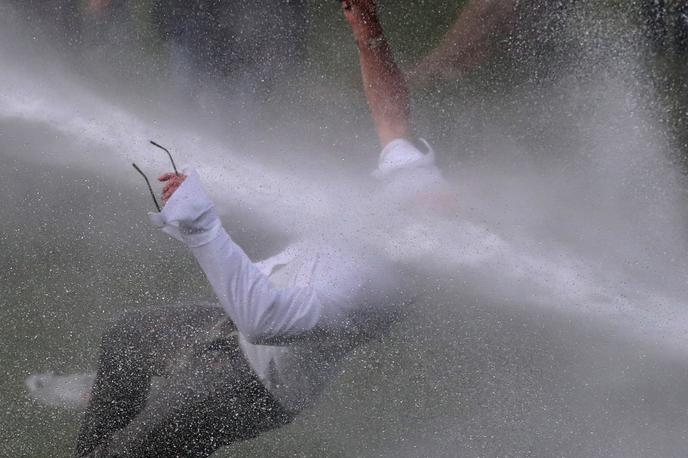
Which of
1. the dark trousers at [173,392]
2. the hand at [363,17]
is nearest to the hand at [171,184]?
the dark trousers at [173,392]

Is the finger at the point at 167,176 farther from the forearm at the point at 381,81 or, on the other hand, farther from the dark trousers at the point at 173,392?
the forearm at the point at 381,81

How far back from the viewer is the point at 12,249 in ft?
5.08

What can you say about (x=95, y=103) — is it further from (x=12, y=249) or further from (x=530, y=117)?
(x=530, y=117)

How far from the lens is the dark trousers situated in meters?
1.23

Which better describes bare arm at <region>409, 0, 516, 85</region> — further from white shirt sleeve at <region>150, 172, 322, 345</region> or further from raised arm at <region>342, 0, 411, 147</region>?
white shirt sleeve at <region>150, 172, 322, 345</region>

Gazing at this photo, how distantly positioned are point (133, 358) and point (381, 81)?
2.18 feet

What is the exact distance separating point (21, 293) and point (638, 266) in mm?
1149

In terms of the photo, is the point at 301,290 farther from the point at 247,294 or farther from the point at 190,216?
the point at 190,216

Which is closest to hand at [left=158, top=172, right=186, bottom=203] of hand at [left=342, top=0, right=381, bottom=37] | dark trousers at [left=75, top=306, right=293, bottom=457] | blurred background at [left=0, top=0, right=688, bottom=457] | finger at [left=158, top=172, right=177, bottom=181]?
finger at [left=158, top=172, right=177, bottom=181]

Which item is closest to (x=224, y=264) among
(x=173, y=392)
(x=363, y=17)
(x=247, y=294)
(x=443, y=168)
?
(x=247, y=294)

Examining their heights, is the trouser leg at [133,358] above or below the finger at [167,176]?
below

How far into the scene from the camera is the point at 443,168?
4.60ft

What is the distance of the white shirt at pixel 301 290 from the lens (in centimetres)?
101

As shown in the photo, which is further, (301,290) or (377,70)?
(377,70)
